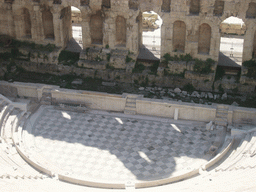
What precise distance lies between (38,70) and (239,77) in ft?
52.1

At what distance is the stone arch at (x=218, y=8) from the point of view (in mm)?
34078

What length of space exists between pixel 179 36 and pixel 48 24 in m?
11.0

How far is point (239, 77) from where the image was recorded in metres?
35.0

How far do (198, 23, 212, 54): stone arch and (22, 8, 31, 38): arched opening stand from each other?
1421 cm

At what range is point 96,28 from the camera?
38219 millimetres

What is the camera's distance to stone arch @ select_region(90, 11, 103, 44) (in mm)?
37688

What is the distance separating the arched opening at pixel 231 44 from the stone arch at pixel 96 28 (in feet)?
32.2

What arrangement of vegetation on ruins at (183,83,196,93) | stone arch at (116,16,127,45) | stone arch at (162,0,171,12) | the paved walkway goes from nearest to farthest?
the paved walkway → stone arch at (162,0,171,12) → vegetation on ruins at (183,83,196,93) → stone arch at (116,16,127,45)

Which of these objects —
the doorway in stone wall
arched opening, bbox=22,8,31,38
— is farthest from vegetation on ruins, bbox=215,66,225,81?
arched opening, bbox=22,8,31,38

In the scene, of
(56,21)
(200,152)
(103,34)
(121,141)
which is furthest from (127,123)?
(56,21)

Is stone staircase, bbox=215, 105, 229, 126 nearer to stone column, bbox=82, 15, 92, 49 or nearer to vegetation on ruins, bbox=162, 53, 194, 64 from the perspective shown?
vegetation on ruins, bbox=162, 53, 194, 64

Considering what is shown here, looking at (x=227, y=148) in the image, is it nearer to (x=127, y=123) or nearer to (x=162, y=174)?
(x=162, y=174)

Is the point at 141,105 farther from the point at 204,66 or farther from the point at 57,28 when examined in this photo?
the point at 57,28

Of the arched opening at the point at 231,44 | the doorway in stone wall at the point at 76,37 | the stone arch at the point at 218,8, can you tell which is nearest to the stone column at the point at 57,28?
the doorway in stone wall at the point at 76,37
